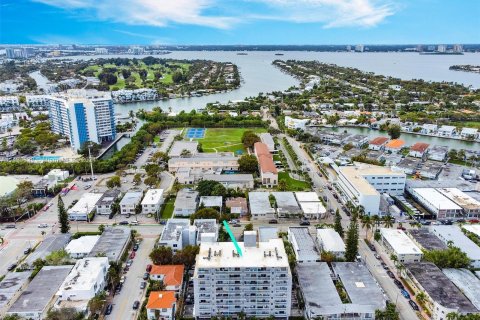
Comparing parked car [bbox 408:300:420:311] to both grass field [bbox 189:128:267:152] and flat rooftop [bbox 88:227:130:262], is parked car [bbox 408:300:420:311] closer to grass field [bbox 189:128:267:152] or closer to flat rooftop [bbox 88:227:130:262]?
flat rooftop [bbox 88:227:130:262]

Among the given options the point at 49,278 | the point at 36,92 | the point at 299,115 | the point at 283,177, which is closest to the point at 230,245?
the point at 49,278

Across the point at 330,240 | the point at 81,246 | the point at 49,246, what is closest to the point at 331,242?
the point at 330,240

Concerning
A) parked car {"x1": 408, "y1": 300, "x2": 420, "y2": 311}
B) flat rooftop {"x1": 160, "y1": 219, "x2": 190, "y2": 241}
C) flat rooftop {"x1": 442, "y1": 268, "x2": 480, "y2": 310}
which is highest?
flat rooftop {"x1": 160, "y1": 219, "x2": 190, "y2": 241}

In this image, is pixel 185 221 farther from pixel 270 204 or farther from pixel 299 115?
pixel 299 115

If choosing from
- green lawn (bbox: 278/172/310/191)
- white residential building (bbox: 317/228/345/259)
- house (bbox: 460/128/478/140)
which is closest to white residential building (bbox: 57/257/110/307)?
white residential building (bbox: 317/228/345/259)

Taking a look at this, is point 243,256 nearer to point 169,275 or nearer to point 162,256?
point 169,275

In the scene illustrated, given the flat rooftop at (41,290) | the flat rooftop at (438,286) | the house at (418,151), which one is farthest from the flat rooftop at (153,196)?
the house at (418,151)

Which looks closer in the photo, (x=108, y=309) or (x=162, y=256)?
(x=108, y=309)
